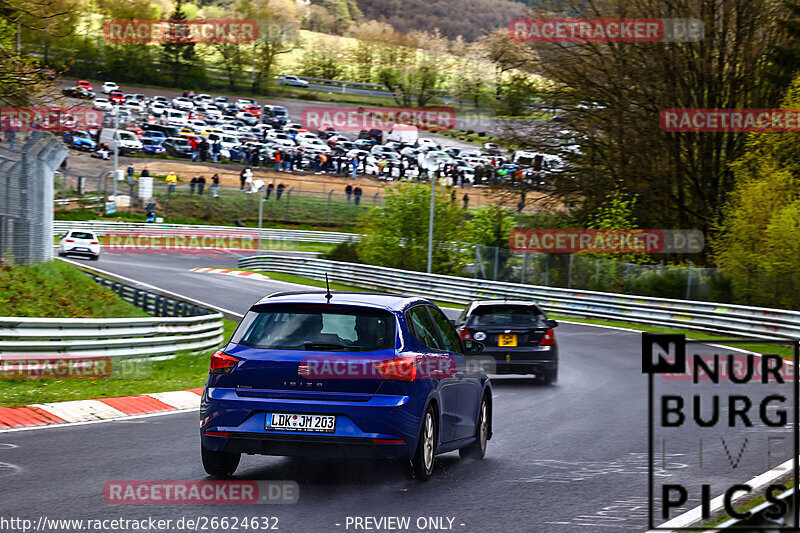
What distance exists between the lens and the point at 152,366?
62.1 feet

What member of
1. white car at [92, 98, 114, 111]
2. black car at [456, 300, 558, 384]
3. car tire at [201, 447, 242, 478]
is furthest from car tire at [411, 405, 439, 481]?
white car at [92, 98, 114, 111]

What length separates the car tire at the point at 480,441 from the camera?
1076 cm

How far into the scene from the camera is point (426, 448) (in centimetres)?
902

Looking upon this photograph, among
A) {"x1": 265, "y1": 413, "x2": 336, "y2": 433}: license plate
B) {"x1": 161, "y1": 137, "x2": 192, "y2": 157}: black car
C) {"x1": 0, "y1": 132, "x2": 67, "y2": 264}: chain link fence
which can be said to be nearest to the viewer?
{"x1": 265, "y1": 413, "x2": 336, "y2": 433}: license plate

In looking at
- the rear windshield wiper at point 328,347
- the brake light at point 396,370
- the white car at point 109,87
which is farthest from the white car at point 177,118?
the brake light at point 396,370

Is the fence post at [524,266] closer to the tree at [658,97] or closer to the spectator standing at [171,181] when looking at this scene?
the tree at [658,97]

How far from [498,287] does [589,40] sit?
11.4 meters

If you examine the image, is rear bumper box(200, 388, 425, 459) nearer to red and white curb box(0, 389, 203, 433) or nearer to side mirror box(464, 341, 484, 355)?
side mirror box(464, 341, 484, 355)

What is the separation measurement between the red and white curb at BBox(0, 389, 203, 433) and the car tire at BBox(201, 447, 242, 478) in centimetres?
351

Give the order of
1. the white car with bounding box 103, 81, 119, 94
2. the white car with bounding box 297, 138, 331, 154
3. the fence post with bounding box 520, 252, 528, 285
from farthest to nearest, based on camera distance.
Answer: the white car with bounding box 103, 81, 119, 94
the white car with bounding box 297, 138, 331, 154
the fence post with bounding box 520, 252, 528, 285

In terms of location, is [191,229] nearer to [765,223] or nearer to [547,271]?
[547,271]

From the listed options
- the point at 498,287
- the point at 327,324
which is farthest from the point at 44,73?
the point at 498,287

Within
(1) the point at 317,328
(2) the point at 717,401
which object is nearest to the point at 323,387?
(1) the point at 317,328

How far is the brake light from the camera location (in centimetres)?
855
